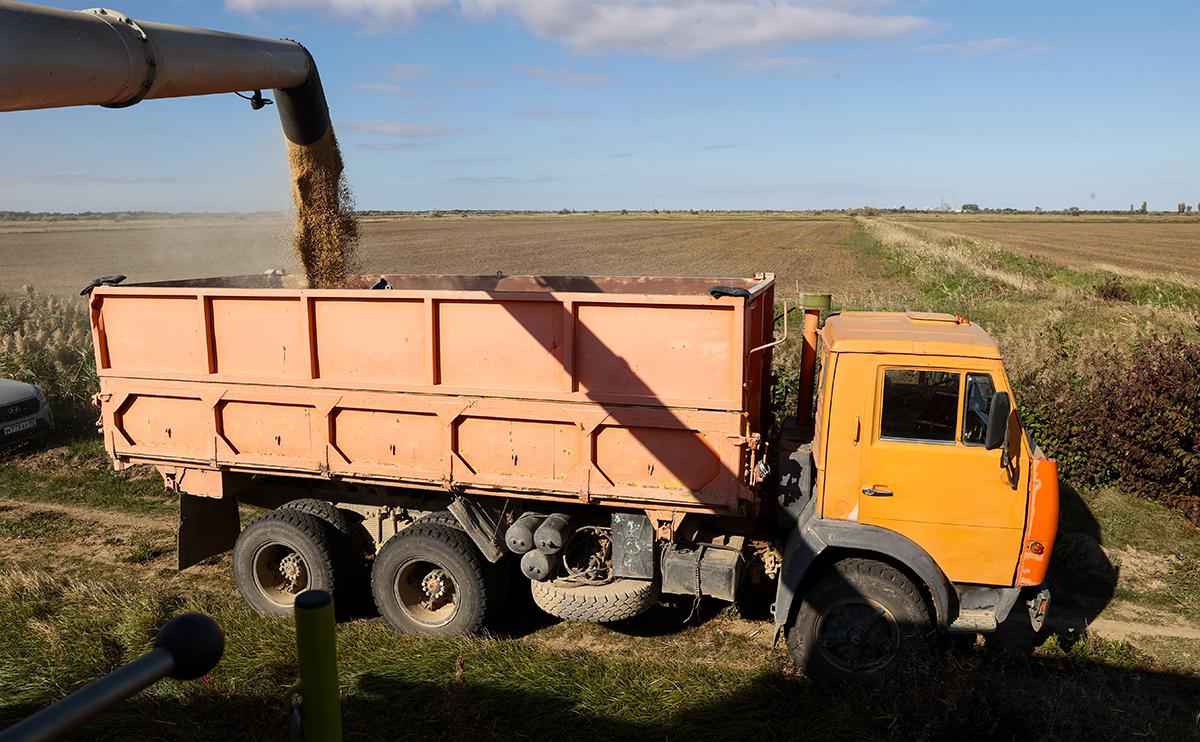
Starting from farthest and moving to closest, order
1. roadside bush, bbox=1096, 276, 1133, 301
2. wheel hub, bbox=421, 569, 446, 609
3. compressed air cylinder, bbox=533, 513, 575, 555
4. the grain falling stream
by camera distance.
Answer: roadside bush, bbox=1096, 276, 1133, 301
the grain falling stream
wheel hub, bbox=421, 569, 446, 609
compressed air cylinder, bbox=533, 513, 575, 555

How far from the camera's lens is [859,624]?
5688 mm

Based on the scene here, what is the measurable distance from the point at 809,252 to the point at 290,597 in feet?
150

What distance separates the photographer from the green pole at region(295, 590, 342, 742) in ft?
7.13

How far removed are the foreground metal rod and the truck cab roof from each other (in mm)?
4544

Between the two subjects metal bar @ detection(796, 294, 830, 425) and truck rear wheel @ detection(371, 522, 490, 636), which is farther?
metal bar @ detection(796, 294, 830, 425)

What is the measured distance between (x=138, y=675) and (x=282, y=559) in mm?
5863

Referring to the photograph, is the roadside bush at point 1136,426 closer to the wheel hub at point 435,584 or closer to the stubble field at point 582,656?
the stubble field at point 582,656

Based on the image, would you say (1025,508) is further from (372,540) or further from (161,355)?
(161,355)

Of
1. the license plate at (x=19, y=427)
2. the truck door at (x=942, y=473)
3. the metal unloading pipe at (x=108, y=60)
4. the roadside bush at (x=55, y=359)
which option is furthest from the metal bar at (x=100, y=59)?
the roadside bush at (x=55, y=359)

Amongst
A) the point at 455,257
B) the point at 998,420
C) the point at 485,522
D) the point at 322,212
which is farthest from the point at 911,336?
the point at 455,257

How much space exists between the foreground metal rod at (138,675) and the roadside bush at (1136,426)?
9447mm

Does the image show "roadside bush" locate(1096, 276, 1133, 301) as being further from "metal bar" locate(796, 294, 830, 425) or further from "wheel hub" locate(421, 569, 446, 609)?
"wheel hub" locate(421, 569, 446, 609)

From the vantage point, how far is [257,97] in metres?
6.30

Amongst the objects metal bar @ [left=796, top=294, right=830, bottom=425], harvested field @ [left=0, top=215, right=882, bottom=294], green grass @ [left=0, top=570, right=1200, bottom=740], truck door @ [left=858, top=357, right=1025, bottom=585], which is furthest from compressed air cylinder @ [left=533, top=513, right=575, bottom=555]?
harvested field @ [left=0, top=215, right=882, bottom=294]
